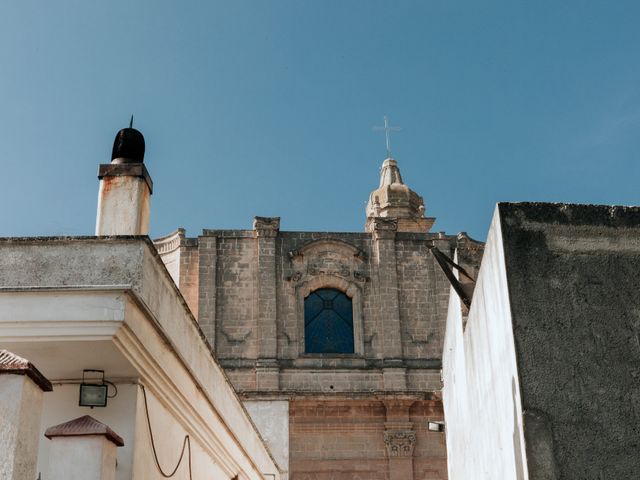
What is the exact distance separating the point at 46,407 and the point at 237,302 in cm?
1563

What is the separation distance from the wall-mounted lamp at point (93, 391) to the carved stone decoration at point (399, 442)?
15328 millimetres

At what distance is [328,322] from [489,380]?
625 inches

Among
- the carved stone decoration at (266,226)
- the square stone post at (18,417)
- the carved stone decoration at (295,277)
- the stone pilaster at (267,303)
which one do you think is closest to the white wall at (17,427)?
the square stone post at (18,417)

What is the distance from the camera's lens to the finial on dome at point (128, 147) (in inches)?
306

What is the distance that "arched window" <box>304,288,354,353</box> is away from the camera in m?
21.8

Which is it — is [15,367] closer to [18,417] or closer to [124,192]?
[18,417]

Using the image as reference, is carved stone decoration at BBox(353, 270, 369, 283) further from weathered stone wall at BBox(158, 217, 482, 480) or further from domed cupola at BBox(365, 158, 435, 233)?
domed cupola at BBox(365, 158, 435, 233)

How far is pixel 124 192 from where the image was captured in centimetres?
754

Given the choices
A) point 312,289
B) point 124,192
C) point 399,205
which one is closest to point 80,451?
point 124,192

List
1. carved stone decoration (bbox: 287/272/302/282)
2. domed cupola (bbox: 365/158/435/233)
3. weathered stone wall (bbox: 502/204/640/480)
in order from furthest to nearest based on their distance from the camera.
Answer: domed cupola (bbox: 365/158/435/233)
carved stone decoration (bbox: 287/272/302/282)
weathered stone wall (bbox: 502/204/640/480)

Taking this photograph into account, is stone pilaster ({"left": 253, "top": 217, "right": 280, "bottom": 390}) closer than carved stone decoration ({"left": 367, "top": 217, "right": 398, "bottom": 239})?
Yes

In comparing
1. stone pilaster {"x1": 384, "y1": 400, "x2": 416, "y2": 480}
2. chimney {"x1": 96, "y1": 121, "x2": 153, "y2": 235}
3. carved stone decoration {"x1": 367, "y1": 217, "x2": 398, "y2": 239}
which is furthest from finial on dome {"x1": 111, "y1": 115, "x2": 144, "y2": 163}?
carved stone decoration {"x1": 367, "y1": 217, "x2": 398, "y2": 239}

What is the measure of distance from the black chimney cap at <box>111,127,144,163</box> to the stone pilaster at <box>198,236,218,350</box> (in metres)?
13.6

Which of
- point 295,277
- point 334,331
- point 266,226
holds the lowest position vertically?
point 334,331
